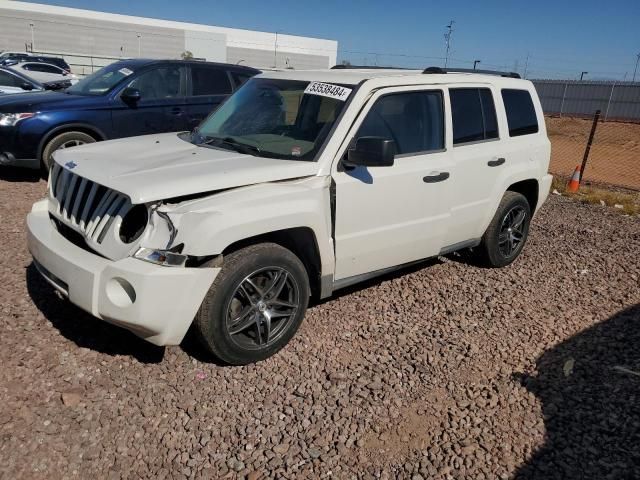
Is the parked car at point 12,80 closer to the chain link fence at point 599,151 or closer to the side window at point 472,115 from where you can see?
the side window at point 472,115

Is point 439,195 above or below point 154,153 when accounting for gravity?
below

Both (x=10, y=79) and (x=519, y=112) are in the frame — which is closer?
(x=519, y=112)

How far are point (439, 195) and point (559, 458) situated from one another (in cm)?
213

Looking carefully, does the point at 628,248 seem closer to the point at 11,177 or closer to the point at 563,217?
the point at 563,217

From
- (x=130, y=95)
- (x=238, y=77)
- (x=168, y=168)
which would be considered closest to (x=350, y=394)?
(x=168, y=168)

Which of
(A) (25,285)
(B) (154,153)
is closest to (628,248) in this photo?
(B) (154,153)

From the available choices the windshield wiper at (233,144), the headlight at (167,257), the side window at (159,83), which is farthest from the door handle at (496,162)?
the side window at (159,83)

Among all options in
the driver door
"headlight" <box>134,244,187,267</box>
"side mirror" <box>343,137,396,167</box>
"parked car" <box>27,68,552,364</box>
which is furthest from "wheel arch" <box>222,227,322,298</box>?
"side mirror" <box>343,137,396,167</box>

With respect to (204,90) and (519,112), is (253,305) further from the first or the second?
(204,90)

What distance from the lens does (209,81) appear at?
821 cm

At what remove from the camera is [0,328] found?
3.65 metres

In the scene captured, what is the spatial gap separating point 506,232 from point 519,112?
1.17 meters

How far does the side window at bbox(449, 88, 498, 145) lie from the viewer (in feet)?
14.5

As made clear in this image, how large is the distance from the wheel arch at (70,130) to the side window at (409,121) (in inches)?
194
